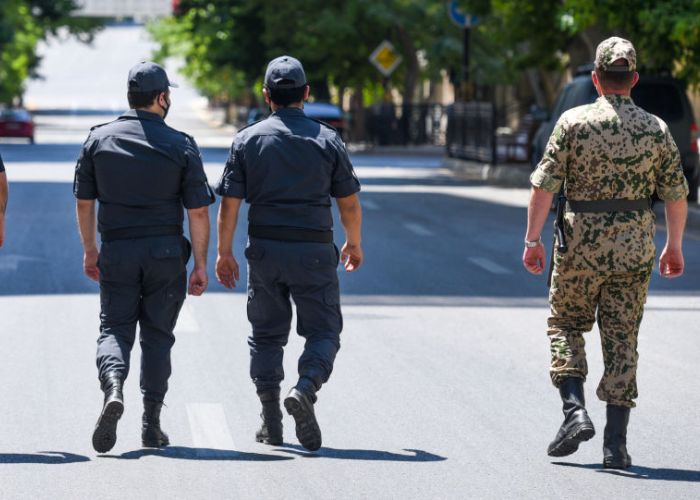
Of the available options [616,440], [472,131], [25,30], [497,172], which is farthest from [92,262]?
[25,30]

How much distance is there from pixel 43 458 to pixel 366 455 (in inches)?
53.3

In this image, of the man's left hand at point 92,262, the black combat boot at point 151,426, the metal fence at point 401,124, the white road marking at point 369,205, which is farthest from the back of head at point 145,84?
the metal fence at point 401,124

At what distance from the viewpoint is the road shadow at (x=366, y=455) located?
7.34 m

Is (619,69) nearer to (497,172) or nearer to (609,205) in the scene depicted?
(609,205)

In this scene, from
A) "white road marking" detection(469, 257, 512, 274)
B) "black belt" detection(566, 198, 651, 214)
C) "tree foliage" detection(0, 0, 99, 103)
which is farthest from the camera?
"tree foliage" detection(0, 0, 99, 103)

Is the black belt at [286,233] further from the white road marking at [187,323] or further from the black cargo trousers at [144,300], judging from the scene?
the white road marking at [187,323]

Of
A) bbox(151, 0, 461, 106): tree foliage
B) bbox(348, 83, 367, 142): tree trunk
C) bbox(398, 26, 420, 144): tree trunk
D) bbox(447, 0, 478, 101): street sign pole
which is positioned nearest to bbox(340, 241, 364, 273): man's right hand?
bbox(447, 0, 478, 101): street sign pole

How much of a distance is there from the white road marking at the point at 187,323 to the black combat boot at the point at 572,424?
4.51m

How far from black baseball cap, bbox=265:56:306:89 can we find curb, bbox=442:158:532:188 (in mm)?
23212

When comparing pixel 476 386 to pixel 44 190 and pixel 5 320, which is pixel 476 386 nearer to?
pixel 5 320

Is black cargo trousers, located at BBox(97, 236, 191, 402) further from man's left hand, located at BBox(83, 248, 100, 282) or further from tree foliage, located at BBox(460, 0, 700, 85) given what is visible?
tree foliage, located at BBox(460, 0, 700, 85)

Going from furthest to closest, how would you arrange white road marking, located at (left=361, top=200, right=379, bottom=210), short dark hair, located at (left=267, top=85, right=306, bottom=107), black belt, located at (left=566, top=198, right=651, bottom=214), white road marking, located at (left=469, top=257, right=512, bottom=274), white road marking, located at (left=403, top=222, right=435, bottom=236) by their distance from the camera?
white road marking, located at (left=361, top=200, right=379, bottom=210), white road marking, located at (left=403, top=222, right=435, bottom=236), white road marking, located at (left=469, top=257, right=512, bottom=274), short dark hair, located at (left=267, top=85, right=306, bottom=107), black belt, located at (left=566, top=198, right=651, bottom=214)

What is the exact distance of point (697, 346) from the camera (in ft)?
36.1

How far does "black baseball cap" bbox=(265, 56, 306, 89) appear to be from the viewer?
7.38 meters
